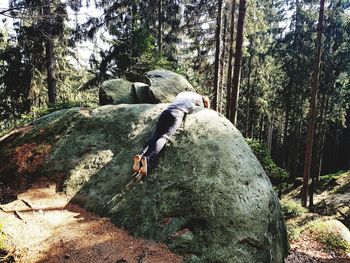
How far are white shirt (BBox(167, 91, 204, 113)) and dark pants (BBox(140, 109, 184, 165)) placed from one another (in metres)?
0.18

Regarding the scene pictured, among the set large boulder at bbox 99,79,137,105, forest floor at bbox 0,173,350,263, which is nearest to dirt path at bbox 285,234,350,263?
forest floor at bbox 0,173,350,263

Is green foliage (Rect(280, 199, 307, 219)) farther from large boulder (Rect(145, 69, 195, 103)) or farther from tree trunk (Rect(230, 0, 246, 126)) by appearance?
large boulder (Rect(145, 69, 195, 103))

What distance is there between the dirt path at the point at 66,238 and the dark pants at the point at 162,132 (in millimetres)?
1710

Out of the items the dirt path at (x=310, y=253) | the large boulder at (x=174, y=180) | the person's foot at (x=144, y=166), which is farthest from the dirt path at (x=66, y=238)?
the dirt path at (x=310, y=253)

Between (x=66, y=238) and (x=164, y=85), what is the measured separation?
6.80 meters

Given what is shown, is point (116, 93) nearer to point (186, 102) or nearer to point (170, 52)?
point (186, 102)

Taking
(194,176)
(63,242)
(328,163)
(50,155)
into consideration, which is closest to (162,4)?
(50,155)

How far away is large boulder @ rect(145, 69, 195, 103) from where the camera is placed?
10648 millimetres

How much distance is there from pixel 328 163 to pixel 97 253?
44.3 meters

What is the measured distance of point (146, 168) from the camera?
6609mm

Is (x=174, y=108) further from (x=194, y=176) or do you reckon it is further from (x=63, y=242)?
(x=63, y=242)

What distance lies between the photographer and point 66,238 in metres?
5.54

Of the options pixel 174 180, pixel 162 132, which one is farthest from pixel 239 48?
pixel 174 180

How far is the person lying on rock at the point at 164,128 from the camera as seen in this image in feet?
21.8
